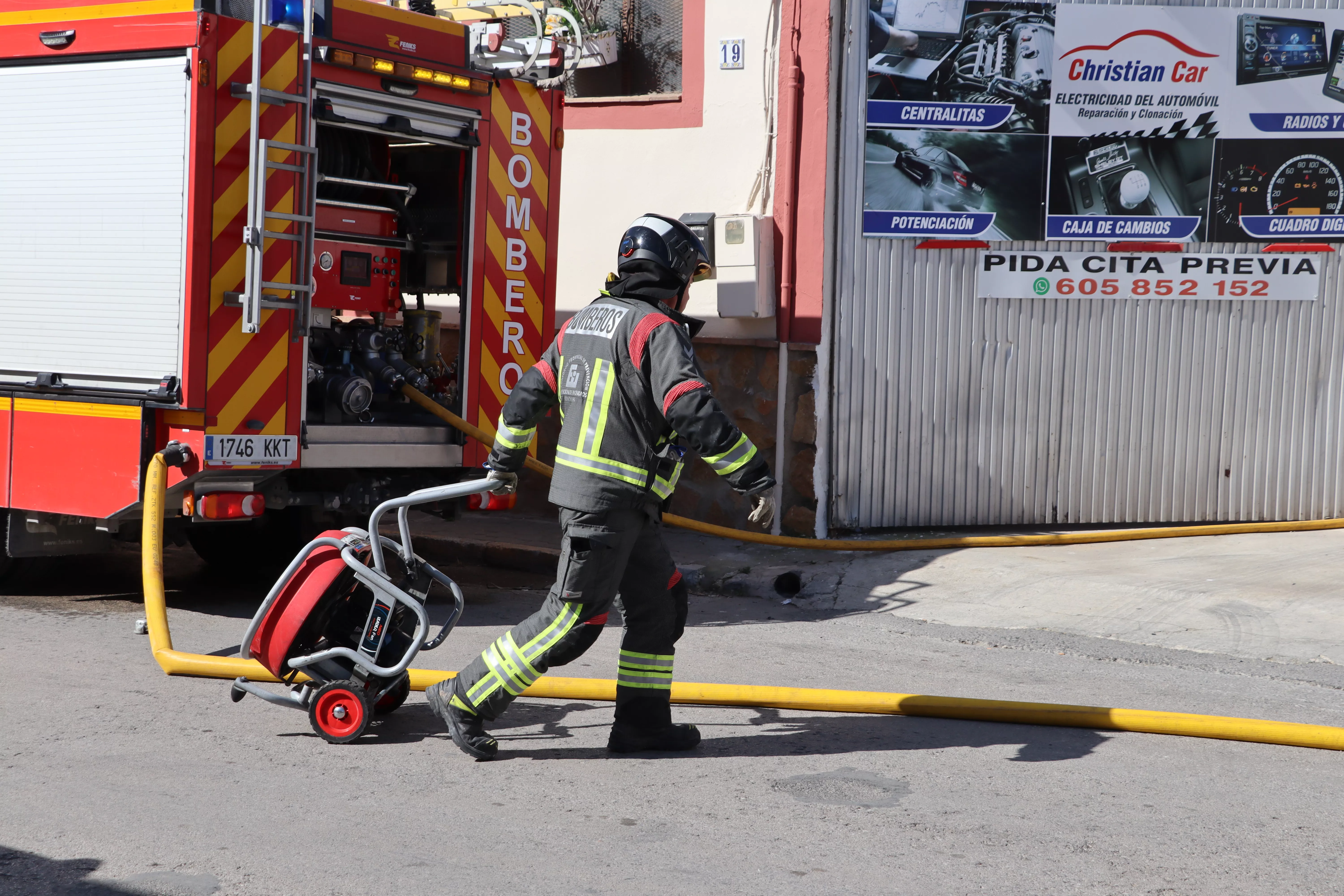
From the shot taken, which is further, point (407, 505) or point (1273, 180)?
point (1273, 180)

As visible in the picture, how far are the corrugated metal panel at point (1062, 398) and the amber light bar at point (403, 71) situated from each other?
2.62 meters

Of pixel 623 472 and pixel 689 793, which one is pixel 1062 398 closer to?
pixel 623 472

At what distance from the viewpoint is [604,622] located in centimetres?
456

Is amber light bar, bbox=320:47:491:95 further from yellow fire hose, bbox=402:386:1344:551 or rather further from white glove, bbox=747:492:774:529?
white glove, bbox=747:492:774:529

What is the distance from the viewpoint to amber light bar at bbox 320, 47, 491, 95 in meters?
6.59

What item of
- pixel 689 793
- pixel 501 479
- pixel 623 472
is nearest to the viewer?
pixel 689 793

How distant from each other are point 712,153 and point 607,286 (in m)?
4.78

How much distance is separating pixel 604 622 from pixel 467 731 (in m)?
0.58

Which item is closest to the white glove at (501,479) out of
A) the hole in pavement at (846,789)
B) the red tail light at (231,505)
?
the hole in pavement at (846,789)

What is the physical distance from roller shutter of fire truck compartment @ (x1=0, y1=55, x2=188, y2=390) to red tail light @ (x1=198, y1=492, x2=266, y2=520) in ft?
2.01

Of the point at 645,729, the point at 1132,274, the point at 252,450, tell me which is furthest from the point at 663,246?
the point at 1132,274

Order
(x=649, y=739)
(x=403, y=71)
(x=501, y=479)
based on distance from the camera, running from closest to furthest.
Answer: (x=649, y=739)
(x=501, y=479)
(x=403, y=71)

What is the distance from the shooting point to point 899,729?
4980 millimetres

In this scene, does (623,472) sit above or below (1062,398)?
below
